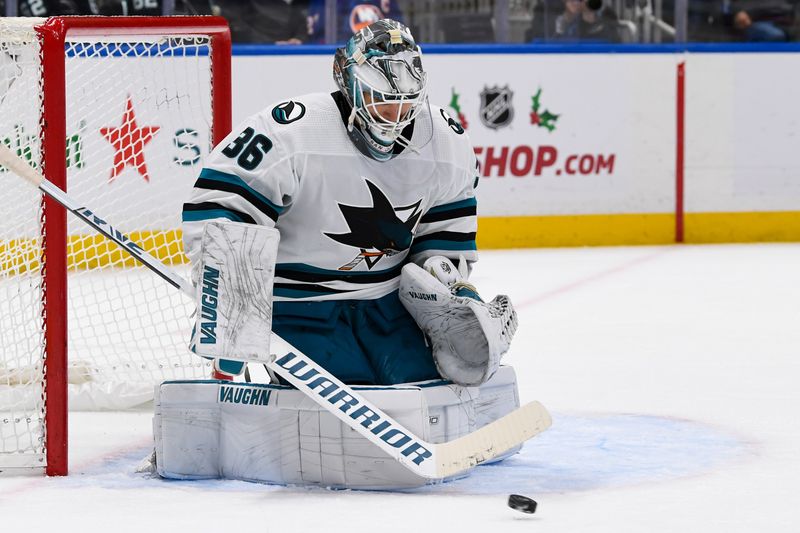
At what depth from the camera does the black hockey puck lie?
2125 millimetres

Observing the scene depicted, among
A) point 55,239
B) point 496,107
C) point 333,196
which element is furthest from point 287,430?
point 496,107

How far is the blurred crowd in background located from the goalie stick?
3.70 meters

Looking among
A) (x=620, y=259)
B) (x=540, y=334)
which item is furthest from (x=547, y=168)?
(x=540, y=334)

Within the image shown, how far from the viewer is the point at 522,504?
7.00 feet

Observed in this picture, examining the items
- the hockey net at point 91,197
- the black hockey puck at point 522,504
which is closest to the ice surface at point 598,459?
the black hockey puck at point 522,504

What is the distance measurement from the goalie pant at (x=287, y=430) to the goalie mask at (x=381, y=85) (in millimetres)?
435

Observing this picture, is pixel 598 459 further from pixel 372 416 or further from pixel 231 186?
pixel 231 186

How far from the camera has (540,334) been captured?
4148 mm

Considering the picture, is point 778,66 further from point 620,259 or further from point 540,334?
point 540,334

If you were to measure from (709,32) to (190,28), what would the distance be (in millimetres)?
4502

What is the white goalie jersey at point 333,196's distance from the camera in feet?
7.63

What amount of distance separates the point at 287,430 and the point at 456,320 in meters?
0.36

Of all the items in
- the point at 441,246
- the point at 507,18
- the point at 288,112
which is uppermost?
the point at 507,18

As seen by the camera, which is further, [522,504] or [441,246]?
[441,246]
